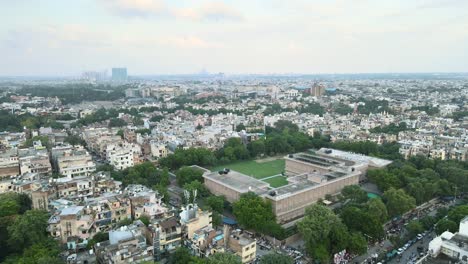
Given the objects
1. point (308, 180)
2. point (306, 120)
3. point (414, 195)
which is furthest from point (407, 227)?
point (306, 120)

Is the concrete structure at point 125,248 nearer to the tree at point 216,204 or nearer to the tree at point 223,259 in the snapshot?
the tree at point 223,259

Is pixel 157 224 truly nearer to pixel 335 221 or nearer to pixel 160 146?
pixel 335 221

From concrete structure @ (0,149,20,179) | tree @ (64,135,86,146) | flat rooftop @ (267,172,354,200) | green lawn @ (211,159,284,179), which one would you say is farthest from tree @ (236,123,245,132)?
concrete structure @ (0,149,20,179)

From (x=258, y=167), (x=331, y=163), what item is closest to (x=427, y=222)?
(x=331, y=163)

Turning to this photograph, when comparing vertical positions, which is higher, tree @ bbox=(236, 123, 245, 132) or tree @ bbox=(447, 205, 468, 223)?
tree @ bbox=(236, 123, 245, 132)

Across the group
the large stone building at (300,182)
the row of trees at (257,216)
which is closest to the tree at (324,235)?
the row of trees at (257,216)

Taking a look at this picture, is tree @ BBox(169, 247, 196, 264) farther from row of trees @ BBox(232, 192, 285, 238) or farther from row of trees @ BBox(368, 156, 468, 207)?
row of trees @ BBox(368, 156, 468, 207)
